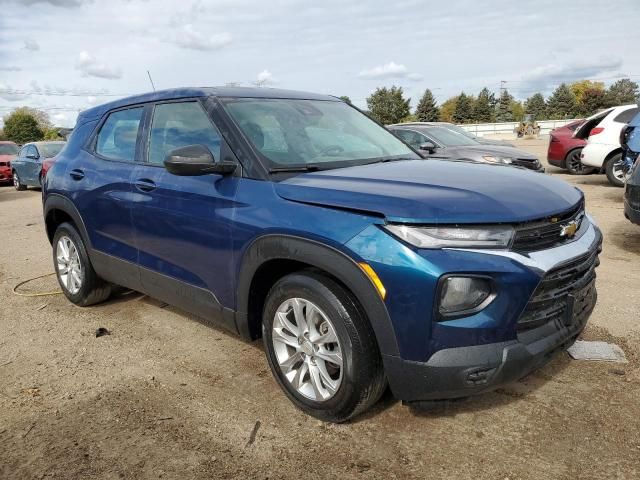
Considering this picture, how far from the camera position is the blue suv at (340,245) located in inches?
94.8

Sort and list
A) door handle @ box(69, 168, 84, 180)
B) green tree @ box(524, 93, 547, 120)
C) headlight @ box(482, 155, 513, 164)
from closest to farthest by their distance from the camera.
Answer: door handle @ box(69, 168, 84, 180) < headlight @ box(482, 155, 513, 164) < green tree @ box(524, 93, 547, 120)

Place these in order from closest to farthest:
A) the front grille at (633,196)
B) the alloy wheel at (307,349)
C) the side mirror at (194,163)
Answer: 1. the alloy wheel at (307,349)
2. the side mirror at (194,163)
3. the front grille at (633,196)

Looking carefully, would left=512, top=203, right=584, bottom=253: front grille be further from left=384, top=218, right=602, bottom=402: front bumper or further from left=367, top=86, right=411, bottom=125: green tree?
left=367, top=86, right=411, bottom=125: green tree

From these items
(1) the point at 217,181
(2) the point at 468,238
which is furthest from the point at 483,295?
(1) the point at 217,181

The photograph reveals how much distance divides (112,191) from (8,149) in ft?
61.0

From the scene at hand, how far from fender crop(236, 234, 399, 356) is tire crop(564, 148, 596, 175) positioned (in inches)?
483

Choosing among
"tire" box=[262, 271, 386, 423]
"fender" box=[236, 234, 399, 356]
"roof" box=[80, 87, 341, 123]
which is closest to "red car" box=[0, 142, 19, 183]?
"roof" box=[80, 87, 341, 123]

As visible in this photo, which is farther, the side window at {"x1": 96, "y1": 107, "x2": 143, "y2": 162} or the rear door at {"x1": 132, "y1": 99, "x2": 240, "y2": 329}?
the side window at {"x1": 96, "y1": 107, "x2": 143, "y2": 162}

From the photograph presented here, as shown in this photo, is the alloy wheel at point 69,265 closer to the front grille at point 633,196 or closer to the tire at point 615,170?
the front grille at point 633,196

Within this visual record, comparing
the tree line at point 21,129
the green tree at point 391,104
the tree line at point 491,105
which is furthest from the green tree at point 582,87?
the tree line at point 21,129

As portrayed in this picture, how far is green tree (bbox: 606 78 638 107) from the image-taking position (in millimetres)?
85094

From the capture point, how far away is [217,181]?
10.7ft

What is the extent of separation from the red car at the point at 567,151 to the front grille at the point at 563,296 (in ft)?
37.8

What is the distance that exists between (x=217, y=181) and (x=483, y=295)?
168cm
